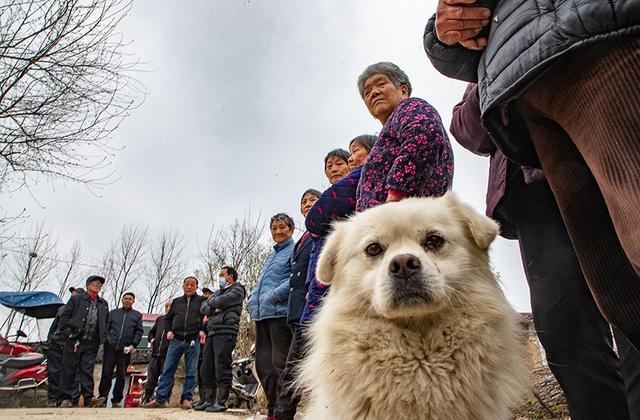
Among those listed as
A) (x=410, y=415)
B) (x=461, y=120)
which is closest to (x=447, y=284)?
(x=410, y=415)

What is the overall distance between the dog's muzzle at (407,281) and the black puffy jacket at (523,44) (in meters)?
0.64

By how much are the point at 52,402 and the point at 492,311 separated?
10.4m

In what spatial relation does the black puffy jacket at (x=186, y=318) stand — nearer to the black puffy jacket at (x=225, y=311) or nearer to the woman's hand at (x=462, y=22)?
the black puffy jacket at (x=225, y=311)

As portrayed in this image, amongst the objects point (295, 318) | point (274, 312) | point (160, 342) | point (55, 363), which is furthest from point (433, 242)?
point (55, 363)

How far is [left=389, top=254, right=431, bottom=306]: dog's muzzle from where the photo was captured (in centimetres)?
180

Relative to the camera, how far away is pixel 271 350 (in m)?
4.97

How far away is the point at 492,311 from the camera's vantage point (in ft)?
6.18

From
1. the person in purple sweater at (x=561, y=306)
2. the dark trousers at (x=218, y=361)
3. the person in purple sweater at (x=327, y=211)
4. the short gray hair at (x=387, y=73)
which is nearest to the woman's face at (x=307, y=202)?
the person in purple sweater at (x=327, y=211)

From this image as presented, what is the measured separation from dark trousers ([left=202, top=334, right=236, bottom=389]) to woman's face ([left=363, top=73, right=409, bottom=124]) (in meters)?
5.77

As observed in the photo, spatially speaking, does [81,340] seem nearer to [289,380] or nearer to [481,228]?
[289,380]

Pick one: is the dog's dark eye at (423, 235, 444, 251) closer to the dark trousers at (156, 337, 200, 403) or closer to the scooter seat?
the dark trousers at (156, 337, 200, 403)

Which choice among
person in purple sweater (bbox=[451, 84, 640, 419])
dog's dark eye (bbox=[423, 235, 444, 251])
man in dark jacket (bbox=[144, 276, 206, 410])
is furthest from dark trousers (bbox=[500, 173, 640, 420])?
man in dark jacket (bbox=[144, 276, 206, 410])

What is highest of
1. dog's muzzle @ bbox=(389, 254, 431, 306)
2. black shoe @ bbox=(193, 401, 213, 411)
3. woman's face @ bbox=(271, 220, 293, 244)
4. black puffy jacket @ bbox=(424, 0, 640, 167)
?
woman's face @ bbox=(271, 220, 293, 244)

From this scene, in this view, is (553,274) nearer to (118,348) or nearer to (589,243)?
(589,243)
